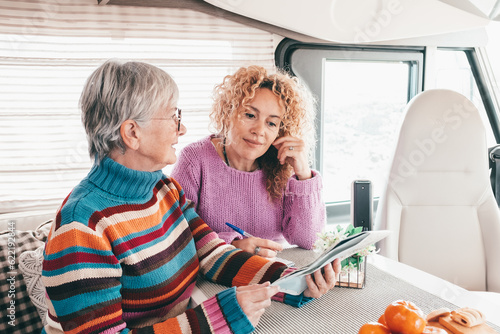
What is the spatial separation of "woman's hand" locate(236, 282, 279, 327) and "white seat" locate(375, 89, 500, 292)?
1.14 m

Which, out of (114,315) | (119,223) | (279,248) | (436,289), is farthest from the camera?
(279,248)

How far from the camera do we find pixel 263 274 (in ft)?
4.15

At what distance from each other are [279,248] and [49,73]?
150 cm

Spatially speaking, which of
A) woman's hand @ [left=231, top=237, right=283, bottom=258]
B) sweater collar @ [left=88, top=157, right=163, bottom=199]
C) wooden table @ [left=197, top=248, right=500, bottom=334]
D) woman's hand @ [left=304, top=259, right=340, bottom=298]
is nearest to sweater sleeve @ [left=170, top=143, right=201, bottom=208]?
woman's hand @ [left=231, top=237, right=283, bottom=258]

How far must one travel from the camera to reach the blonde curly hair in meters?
1.74

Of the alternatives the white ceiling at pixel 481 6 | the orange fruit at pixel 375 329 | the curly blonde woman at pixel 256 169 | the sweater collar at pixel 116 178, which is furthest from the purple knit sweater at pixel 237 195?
the white ceiling at pixel 481 6

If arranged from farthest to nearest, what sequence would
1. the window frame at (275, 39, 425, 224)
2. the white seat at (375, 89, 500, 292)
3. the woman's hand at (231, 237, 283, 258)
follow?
the window frame at (275, 39, 425, 224), the white seat at (375, 89, 500, 292), the woman's hand at (231, 237, 283, 258)

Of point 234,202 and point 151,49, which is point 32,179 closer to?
point 151,49

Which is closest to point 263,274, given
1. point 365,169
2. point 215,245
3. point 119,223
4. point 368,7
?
point 215,245

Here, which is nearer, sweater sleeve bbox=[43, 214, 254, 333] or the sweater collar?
sweater sleeve bbox=[43, 214, 254, 333]

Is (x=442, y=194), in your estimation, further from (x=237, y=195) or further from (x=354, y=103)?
(x=354, y=103)

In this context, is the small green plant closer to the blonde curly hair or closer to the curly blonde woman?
the curly blonde woman

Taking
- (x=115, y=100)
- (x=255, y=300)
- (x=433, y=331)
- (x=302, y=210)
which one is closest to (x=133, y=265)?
(x=255, y=300)

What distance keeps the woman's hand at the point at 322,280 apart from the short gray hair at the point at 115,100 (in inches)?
24.2
